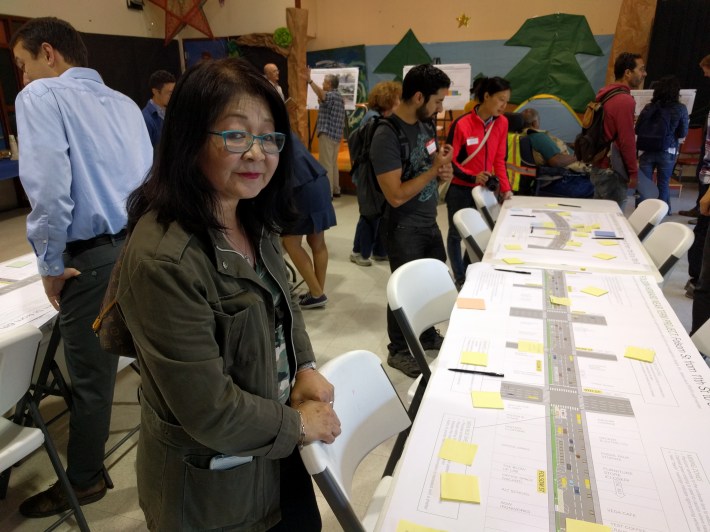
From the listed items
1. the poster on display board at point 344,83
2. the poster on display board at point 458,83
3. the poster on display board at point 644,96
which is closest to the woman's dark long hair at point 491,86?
the poster on display board at point 458,83

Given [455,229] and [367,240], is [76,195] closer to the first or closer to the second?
[455,229]

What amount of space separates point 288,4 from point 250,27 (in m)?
0.76

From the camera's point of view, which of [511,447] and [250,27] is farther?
[250,27]

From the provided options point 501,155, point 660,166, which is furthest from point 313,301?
point 660,166

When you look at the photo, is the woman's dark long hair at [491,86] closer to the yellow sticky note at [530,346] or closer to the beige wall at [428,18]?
the yellow sticky note at [530,346]

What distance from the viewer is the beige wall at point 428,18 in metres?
6.43

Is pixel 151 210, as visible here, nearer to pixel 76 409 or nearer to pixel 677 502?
pixel 677 502

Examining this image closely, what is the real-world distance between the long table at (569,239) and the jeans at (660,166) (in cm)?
201

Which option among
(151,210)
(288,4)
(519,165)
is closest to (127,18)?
(288,4)

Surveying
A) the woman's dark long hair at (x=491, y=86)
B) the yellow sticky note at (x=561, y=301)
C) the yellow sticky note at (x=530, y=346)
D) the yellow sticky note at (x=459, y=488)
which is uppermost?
the woman's dark long hair at (x=491, y=86)

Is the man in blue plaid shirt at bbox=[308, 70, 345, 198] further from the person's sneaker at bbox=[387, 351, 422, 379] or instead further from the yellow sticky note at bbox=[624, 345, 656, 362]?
the yellow sticky note at bbox=[624, 345, 656, 362]

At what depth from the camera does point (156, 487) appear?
0.99 m

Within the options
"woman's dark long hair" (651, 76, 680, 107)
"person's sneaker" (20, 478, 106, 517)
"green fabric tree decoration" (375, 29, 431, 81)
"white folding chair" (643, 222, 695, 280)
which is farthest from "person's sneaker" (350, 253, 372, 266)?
"green fabric tree decoration" (375, 29, 431, 81)

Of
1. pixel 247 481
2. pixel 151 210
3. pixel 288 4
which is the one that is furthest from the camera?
pixel 288 4
